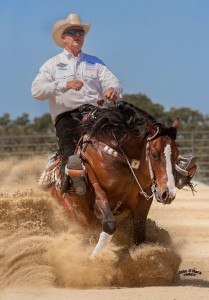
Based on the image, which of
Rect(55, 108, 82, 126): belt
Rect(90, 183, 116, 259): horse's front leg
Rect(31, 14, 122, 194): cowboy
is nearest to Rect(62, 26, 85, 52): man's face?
Rect(31, 14, 122, 194): cowboy

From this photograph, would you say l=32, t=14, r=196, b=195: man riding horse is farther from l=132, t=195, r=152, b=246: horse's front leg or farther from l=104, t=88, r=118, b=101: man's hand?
l=132, t=195, r=152, b=246: horse's front leg

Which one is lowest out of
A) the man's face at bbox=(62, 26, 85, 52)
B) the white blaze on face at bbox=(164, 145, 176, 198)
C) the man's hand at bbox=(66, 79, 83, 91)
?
the white blaze on face at bbox=(164, 145, 176, 198)

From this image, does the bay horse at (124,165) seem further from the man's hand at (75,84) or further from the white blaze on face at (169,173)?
the man's hand at (75,84)

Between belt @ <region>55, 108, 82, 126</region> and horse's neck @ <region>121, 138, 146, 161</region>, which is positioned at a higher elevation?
belt @ <region>55, 108, 82, 126</region>

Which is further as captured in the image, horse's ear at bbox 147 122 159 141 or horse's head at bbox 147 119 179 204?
horse's ear at bbox 147 122 159 141

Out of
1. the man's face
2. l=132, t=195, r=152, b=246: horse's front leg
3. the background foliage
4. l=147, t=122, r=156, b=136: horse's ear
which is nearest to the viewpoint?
l=147, t=122, r=156, b=136: horse's ear

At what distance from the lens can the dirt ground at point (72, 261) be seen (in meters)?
8.31

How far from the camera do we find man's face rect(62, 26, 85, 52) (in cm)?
966

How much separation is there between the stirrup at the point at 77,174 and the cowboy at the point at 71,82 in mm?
390

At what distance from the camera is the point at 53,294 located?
26.7ft

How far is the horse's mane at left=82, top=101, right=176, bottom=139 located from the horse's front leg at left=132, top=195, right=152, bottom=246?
679mm

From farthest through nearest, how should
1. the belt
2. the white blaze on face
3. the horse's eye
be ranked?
the belt
the horse's eye
the white blaze on face

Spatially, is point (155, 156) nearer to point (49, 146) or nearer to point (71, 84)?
point (71, 84)

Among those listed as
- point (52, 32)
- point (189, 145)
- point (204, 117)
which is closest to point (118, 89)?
point (52, 32)
